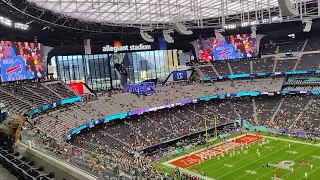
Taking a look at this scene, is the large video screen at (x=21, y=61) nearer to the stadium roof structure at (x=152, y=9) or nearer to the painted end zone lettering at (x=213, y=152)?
the stadium roof structure at (x=152, y=9)

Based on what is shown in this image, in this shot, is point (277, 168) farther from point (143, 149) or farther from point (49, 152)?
point (49, 152)

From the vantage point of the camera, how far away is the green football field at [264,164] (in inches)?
1235

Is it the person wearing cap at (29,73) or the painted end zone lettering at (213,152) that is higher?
the person wearing cap at (29,73)

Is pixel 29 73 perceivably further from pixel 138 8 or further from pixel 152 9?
pixel 152 9

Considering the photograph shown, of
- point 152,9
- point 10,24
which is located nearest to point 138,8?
point 152,9

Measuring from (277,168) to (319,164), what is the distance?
4036 millimetres

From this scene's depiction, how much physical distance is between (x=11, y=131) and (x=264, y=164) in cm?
2906

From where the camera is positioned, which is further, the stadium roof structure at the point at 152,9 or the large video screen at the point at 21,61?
the large video screen at the point at 21,61

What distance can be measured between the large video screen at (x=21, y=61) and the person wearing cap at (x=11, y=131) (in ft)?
103

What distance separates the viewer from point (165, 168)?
36.3 meters

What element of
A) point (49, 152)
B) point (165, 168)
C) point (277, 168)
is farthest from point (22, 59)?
point (49, 152)

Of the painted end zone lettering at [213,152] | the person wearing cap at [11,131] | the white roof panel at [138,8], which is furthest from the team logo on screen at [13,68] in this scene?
the person wearing cap at [11,131]

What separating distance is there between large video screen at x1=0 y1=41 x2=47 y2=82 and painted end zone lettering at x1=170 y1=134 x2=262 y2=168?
2183 centimetres

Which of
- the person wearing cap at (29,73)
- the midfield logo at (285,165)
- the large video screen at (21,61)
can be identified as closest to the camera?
the midfield logo at (285,165)
